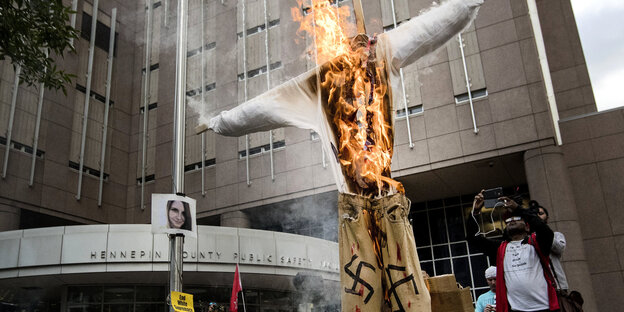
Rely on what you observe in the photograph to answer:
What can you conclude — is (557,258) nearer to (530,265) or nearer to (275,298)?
(530,265)

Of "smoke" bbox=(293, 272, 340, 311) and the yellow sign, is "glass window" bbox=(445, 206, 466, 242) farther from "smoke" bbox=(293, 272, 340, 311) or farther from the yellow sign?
the yellow sign

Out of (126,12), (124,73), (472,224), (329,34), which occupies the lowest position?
(472,224)

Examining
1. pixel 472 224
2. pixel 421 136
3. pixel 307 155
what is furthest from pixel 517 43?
pixel 472 224

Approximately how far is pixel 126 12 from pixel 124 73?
333cm

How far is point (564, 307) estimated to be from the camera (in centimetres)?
415

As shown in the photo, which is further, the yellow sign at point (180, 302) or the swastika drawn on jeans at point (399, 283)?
the yellow sign at point (180, 302)

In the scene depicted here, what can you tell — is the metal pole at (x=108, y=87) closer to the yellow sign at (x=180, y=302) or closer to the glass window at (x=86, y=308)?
the glass window at (x=86, y=308)

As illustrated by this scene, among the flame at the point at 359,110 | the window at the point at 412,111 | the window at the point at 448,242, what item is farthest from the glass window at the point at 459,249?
the flame at the point at 359,110

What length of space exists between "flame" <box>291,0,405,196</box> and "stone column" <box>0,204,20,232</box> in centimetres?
2035

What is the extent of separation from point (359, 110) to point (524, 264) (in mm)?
1923

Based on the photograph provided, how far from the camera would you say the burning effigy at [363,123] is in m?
4.20

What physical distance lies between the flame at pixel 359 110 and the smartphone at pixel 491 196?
902 mm

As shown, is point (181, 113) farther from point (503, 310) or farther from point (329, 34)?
point (503, 310)

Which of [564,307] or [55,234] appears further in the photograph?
[55,234]
